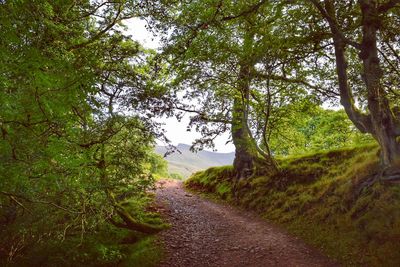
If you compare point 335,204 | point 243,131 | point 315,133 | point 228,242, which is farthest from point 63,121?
point 315,133

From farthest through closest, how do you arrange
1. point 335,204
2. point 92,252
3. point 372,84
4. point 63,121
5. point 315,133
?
point 315,133 < point 335,204 < point 92,252 < point 372,84 < point 63,121

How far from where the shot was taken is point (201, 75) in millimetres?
13711

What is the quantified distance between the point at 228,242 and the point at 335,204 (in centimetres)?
412

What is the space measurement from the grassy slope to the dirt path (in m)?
0.70

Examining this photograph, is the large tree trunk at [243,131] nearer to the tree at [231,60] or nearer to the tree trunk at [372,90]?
the tree at [231,60]

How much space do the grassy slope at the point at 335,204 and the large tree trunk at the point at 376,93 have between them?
47.9 inches

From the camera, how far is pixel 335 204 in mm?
10961

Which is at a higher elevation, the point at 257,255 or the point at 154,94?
the point at 154,94

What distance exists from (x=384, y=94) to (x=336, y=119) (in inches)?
608

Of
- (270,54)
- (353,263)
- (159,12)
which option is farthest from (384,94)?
(159,12)

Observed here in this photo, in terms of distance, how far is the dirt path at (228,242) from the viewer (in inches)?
363

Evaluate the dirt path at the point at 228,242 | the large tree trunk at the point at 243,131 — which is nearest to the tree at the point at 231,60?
the large tree trunk at the point at 243,131

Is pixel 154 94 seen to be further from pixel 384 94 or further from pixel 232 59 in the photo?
pixel 384 94

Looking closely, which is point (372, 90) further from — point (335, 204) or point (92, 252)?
point (92, 252)
